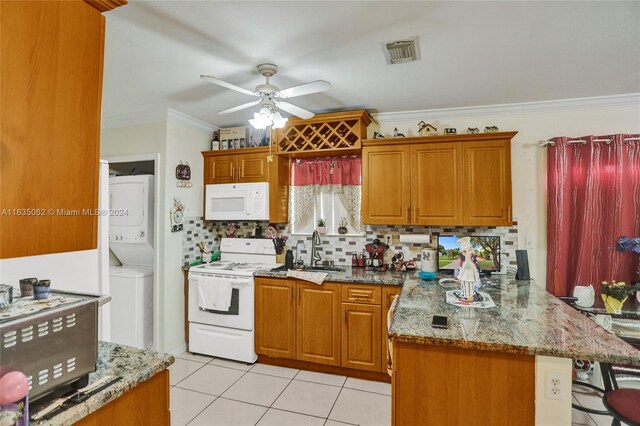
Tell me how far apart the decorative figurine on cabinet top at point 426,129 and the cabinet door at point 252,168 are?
5.59 ft

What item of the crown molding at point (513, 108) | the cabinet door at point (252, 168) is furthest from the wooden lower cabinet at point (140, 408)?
the crown molding at point (513, 108)

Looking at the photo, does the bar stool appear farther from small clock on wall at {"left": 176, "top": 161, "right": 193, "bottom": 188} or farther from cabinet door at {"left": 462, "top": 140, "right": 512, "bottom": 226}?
small clock on wall at {"left": 176, "top": 161, "right": 193, "bottom": 188}

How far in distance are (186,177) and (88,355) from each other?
2.70 m

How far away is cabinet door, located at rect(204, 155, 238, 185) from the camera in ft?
12.5

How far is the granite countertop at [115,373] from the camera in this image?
40.2 inches

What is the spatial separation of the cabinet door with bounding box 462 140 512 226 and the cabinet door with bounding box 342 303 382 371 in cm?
125

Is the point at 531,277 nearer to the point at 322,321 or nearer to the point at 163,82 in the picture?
the point at 322,321

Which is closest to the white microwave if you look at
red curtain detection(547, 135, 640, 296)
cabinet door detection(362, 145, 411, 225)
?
cabinet door detection(362, 145, 411, 225)

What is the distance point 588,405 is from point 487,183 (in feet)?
6.35

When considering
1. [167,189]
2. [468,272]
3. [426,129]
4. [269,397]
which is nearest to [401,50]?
[426,129]

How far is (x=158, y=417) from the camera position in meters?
1.35

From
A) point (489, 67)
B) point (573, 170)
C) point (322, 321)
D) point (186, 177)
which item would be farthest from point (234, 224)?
point (573, 170)

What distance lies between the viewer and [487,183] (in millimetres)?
2990

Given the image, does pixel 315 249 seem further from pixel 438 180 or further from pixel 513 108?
pixel 513 108
